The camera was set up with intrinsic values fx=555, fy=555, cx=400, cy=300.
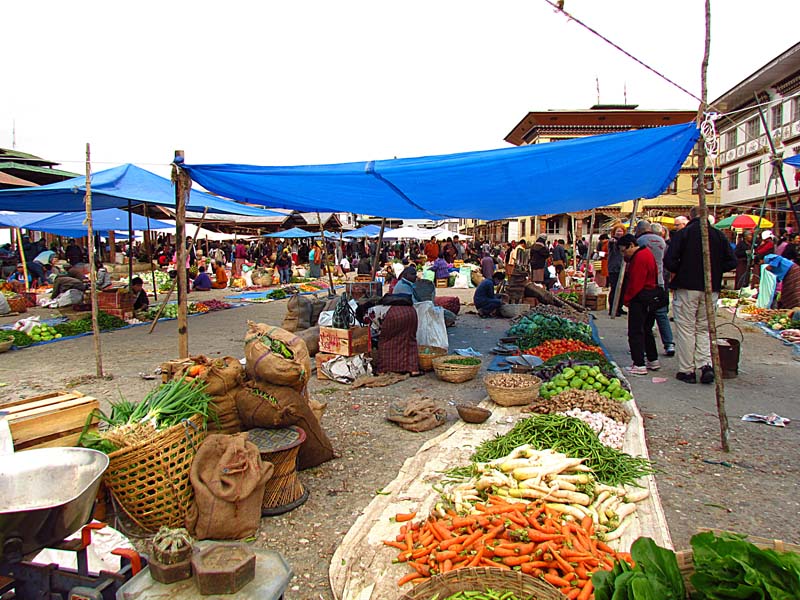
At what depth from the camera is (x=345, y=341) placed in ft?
23.3

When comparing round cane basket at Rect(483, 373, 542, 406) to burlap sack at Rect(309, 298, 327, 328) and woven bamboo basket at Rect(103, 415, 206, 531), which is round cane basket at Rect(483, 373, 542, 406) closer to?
woven bamboo basket at Rect(103, 415, 206, 531)

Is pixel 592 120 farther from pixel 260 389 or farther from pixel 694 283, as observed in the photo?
pixel 260 389

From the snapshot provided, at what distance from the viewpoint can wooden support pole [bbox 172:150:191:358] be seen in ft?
21.3

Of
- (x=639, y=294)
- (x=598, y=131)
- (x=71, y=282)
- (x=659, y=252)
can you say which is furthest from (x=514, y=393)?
(x=598, y=131)

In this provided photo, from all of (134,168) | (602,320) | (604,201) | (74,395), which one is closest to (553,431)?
(74,395)

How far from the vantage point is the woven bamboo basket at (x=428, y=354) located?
733 cm

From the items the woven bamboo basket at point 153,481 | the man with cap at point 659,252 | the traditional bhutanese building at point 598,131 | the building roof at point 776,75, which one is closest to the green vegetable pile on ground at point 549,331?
the man with cap at point 659,252

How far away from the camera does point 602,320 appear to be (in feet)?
38.7

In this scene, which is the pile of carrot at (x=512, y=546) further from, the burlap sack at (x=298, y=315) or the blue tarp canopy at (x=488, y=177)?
the burlap sack at (x=298, y=315)

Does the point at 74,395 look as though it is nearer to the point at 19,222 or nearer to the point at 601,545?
the point at 601,545

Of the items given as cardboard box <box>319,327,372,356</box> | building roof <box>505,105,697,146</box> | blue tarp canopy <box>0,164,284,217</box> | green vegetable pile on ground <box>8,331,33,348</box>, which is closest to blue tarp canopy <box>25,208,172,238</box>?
blue tarp canopy <box>0,164,284,217</box>

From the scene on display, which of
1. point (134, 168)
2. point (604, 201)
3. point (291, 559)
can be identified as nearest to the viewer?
point (291, 559)

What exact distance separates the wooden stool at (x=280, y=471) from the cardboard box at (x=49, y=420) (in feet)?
3.41

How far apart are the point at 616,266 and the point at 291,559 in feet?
34.0
